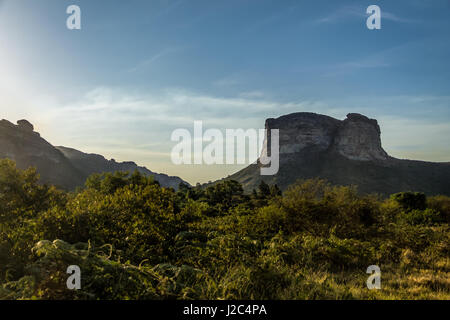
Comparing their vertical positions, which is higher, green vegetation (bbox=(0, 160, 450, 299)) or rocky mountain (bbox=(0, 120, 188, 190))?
rocky mountain (bbox=(0, 120, 188, 190))

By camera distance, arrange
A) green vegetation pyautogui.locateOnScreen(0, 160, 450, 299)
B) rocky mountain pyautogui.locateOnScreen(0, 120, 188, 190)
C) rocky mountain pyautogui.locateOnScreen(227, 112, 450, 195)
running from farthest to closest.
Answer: rocky mountain pyautogui.locateOnScreen(0, 120, 188, 190), rocky mountain pyautogui.locateOnScreen(227, 112, 450, 195), green vegetation pyautogui.locateOnScreen(0, 160, 450, 299)

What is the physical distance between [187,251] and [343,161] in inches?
4792

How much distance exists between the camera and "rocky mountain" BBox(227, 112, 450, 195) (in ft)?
313

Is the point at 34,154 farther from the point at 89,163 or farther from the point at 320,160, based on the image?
the point at 320,160

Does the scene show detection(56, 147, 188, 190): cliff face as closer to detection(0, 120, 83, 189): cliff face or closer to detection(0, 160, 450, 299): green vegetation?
detection(0, 120, 83, 189): cliff face

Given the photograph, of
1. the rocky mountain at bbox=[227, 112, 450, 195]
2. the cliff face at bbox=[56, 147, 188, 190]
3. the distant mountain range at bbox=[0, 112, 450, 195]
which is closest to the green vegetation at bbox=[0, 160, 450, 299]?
the distant mountain range at bbox=[0, 112, 450, 195]

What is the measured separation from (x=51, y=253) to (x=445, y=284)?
26.8 feet

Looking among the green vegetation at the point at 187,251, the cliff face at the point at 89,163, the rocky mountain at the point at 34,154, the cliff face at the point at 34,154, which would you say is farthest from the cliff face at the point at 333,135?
the green vegetation at the point at 187,251

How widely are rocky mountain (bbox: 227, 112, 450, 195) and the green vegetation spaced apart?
81.4 m

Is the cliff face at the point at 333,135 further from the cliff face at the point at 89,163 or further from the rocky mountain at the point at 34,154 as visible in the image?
the rocky mountain at the point at 34,154

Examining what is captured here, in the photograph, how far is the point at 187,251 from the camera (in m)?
6.23

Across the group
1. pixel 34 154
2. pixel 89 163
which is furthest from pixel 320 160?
pixel 89 163

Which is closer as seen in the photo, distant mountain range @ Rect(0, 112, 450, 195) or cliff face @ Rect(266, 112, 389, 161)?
distant mountain range @ Rect(0, 112, 450, 195)

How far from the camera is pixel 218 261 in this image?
5875mm
